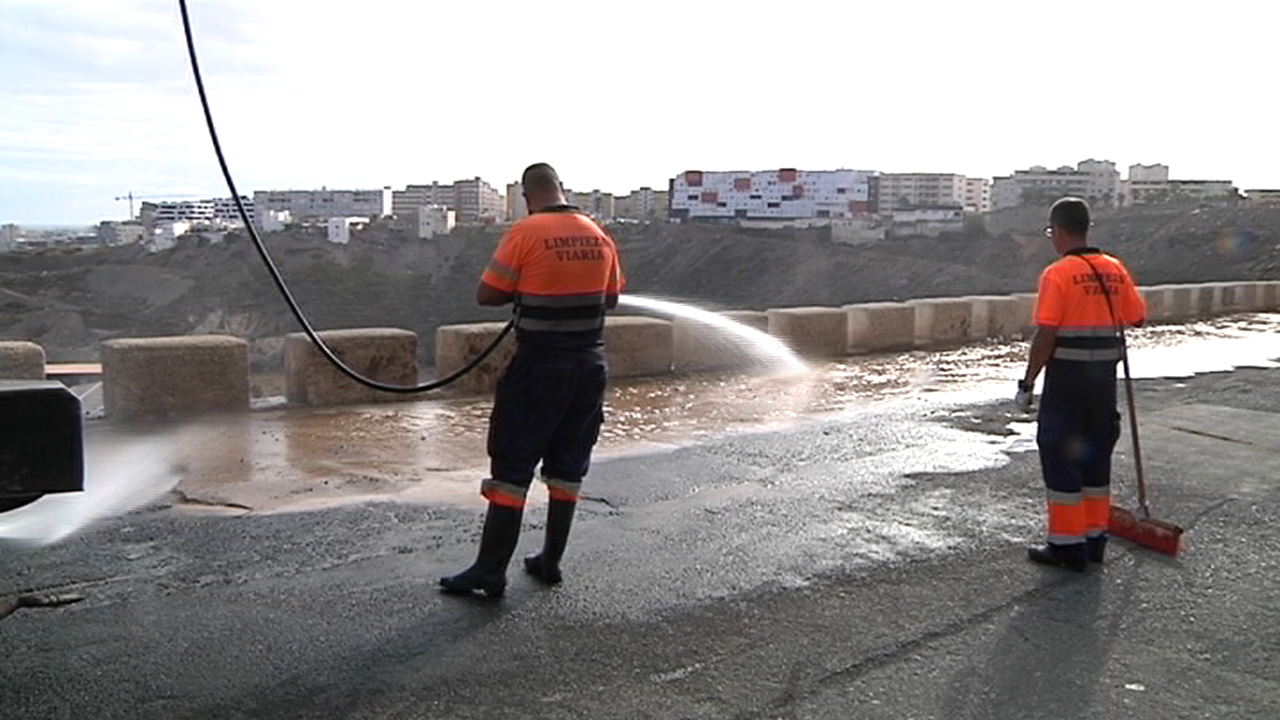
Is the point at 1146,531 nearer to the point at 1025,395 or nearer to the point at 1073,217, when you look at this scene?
the point at 1025,395

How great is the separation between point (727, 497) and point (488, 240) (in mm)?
75504

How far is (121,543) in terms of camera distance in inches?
229

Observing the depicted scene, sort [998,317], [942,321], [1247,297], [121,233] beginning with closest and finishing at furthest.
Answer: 1. [942,321]
2. [998,317]
3. [1247,297]
4. [121,233]

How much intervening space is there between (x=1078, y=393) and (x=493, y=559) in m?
3.19

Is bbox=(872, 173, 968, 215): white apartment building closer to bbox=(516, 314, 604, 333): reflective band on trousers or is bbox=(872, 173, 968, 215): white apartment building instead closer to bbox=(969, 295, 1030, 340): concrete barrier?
bbox=(969, 295, 1030, 340): concrete barrier

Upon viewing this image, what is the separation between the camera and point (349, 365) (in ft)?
33.9

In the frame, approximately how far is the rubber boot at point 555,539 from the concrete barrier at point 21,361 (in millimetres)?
5267

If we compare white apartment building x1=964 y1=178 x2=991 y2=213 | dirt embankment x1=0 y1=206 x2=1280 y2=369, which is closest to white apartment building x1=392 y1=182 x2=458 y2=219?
dirt embankment x1=0 y1=206 x2=1280 y2=369

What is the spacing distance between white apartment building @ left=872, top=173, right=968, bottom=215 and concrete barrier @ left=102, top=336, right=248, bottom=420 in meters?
138

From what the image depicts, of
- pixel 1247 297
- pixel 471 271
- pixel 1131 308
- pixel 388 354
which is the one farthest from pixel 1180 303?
pixel 471 271

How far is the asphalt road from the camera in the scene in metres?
4.18

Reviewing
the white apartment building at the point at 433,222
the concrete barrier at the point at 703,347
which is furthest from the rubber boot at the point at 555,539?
the white apartment building at the point at 433,222

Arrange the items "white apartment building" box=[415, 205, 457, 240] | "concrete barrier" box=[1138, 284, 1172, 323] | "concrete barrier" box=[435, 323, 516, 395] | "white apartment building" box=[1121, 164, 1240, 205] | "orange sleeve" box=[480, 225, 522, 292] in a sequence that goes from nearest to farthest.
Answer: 1. "orange sleeve" box=[480, 225, 522, 292]
2. "concrete barrier" box=[435, 323, 516, 395]
3. "concrete barrier" box=[1138, 284, 1172, 323]
4. "white apartment building" box=[415, 205, 457, 240]
5. "white apartment building" box=[1121, 164, 1240, 205]

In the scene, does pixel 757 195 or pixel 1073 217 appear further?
pixel 757 195
